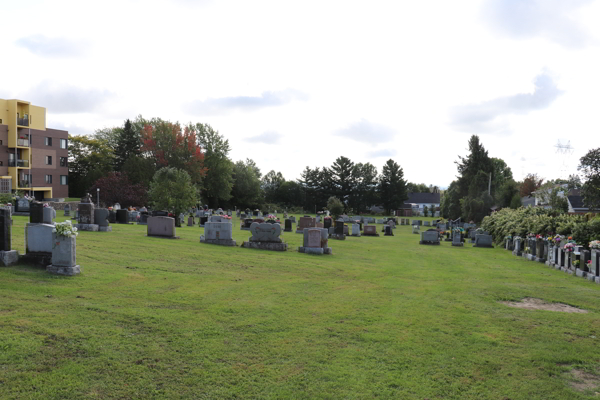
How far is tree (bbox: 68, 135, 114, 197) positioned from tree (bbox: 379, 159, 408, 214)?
4950 cm

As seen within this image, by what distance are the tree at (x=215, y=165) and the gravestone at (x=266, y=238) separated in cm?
4408

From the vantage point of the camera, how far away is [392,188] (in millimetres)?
83125

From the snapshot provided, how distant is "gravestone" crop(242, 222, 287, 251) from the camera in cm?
1769

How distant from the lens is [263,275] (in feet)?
38.8

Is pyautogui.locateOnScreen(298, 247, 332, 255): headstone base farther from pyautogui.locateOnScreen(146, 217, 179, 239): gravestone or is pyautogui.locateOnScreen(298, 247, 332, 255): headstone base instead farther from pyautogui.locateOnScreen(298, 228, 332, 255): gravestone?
pyautogui.locateOnScreen(146, 217, 179, 239): gravestone

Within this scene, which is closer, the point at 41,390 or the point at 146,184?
the point at 41,390

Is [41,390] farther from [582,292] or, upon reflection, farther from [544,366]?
[582,292]

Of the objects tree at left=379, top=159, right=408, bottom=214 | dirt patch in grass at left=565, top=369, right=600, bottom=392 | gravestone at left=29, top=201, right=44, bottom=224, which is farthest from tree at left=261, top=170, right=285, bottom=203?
dirt patch in grass at left=565, top=369, right=600, bottom=392

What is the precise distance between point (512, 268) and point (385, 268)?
5943 millimetres

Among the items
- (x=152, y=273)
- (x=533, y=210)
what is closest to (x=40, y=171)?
(x=152, y=273)

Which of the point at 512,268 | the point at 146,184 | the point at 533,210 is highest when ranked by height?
the point at 146,184

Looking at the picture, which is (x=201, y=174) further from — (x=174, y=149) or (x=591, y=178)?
(x=591, y=178)

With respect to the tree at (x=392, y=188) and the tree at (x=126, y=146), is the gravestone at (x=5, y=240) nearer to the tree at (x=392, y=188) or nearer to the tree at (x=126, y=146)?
the tree at (x=126, y=146)

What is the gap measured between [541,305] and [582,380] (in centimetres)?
450
